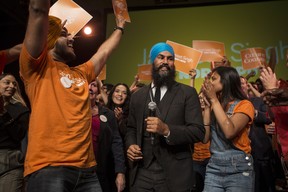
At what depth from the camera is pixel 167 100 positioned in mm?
3000

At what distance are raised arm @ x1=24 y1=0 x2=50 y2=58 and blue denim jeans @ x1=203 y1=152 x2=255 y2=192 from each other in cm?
170

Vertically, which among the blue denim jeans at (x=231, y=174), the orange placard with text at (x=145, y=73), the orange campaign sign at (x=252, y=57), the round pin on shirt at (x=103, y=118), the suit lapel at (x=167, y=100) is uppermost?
the orange campaign sign at (x=252, y=57)

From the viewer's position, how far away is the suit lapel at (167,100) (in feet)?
9.69

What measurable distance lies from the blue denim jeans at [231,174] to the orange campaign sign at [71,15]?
66.4 inches

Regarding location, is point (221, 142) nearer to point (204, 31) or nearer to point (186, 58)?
point (186, 58)

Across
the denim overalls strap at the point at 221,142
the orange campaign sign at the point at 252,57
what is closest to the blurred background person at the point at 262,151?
the orange campaign sign at the point at 252,57

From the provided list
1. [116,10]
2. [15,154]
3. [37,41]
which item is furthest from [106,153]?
[37,41]

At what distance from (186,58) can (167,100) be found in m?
2.01

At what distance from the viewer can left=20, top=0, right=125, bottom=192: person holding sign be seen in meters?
2.00

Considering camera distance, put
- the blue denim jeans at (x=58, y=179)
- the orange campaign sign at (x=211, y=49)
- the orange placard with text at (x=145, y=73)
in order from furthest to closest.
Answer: the orange placard with text at (x=145, y=73)
the orange campaign sign at (x=211, y=49)
the blue denim jeans at (x=58, y=179)

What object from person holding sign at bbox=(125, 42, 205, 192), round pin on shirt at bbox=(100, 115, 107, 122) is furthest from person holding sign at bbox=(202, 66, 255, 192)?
round pin on shirt at bbox=(100, 115, 107, 122)

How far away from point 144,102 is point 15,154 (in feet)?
4.42

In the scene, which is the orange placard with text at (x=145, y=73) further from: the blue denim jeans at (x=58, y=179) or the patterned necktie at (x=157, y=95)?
the blue denim jeans at (x=58, y=179)

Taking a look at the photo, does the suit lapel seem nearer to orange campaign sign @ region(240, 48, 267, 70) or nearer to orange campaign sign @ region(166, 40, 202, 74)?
orange campaign sign @ region(166, 40, 202, 74)
